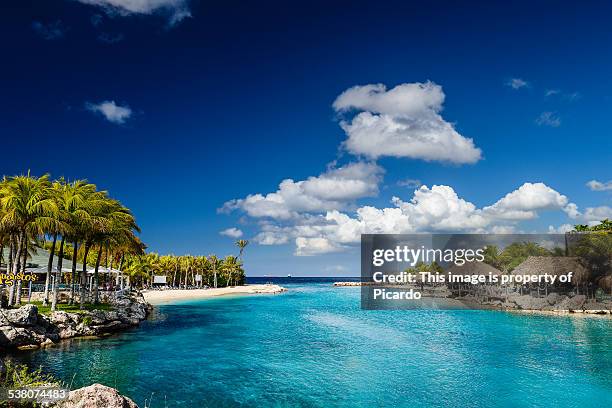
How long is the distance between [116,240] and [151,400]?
30.8 metres

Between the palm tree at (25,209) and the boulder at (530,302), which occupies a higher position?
the palm tree at (25,209)

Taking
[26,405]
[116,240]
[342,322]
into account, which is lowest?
[342,322]

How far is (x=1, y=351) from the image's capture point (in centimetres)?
2645

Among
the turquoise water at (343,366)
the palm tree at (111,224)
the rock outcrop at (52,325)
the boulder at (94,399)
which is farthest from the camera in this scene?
the palm tree at (111,224)

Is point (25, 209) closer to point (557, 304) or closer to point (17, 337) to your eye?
point (17, 337)

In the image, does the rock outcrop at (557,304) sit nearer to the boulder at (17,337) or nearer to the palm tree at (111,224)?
the palm tree at (111,224)

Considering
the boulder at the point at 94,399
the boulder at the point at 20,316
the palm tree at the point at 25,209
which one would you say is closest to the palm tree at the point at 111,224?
the palm tree at the point at 25,209

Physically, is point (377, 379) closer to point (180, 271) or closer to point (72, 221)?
point (72, 221)

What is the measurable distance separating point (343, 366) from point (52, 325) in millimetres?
22833

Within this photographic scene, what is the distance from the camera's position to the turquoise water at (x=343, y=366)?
21.4 meters

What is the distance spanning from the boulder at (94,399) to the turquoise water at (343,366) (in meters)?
8.37

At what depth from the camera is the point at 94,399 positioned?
11211 mm

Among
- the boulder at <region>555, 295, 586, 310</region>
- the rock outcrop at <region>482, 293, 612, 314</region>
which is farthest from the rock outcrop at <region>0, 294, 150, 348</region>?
the boulder at <region>555, 295, 586, 310</region>

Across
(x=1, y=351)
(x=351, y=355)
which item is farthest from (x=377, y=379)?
(x=1, y=351)
